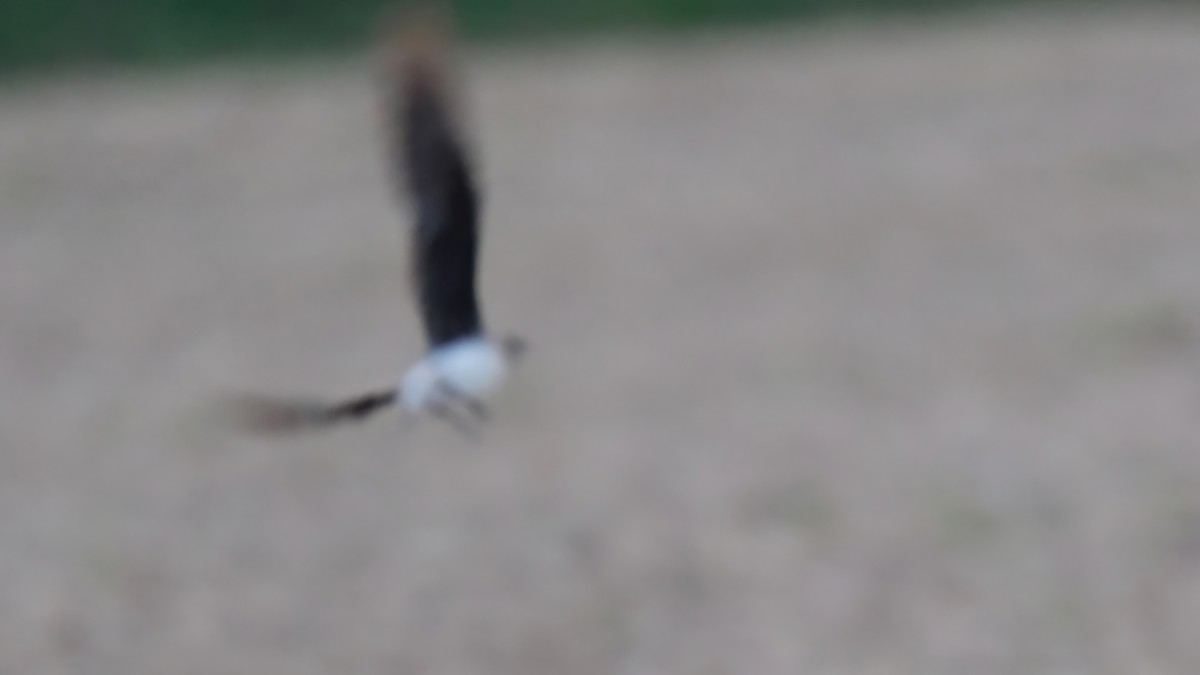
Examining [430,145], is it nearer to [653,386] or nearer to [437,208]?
[437,208]

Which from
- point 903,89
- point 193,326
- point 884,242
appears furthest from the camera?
point 903,89

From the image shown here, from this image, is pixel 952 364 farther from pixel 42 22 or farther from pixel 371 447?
pixel 42 22

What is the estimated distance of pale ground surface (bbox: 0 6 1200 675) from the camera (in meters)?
4.34

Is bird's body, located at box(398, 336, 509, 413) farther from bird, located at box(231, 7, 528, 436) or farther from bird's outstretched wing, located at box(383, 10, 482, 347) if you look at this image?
bird's outstretched wing, located at box(383, 10, 482, 347)

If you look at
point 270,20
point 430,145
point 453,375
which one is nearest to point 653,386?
point 453,375

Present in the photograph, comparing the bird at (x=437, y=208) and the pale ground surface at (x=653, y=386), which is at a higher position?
the bird at (x=437, y=208)

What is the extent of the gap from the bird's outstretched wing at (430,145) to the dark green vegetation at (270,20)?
453 inches

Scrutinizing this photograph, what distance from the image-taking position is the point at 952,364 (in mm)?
6402

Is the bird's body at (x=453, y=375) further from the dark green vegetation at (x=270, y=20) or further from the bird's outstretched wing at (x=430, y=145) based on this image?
the dark green vegetation at (x=270, y=20)

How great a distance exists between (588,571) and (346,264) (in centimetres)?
409

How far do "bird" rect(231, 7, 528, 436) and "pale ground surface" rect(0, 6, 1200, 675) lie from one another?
164 cm

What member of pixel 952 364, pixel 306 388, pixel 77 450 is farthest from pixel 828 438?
pixel 77 450

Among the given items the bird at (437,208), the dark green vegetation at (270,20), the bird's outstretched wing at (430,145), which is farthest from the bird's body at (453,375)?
the dark green vegetation at (270,20)

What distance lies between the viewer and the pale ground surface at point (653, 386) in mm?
4336
